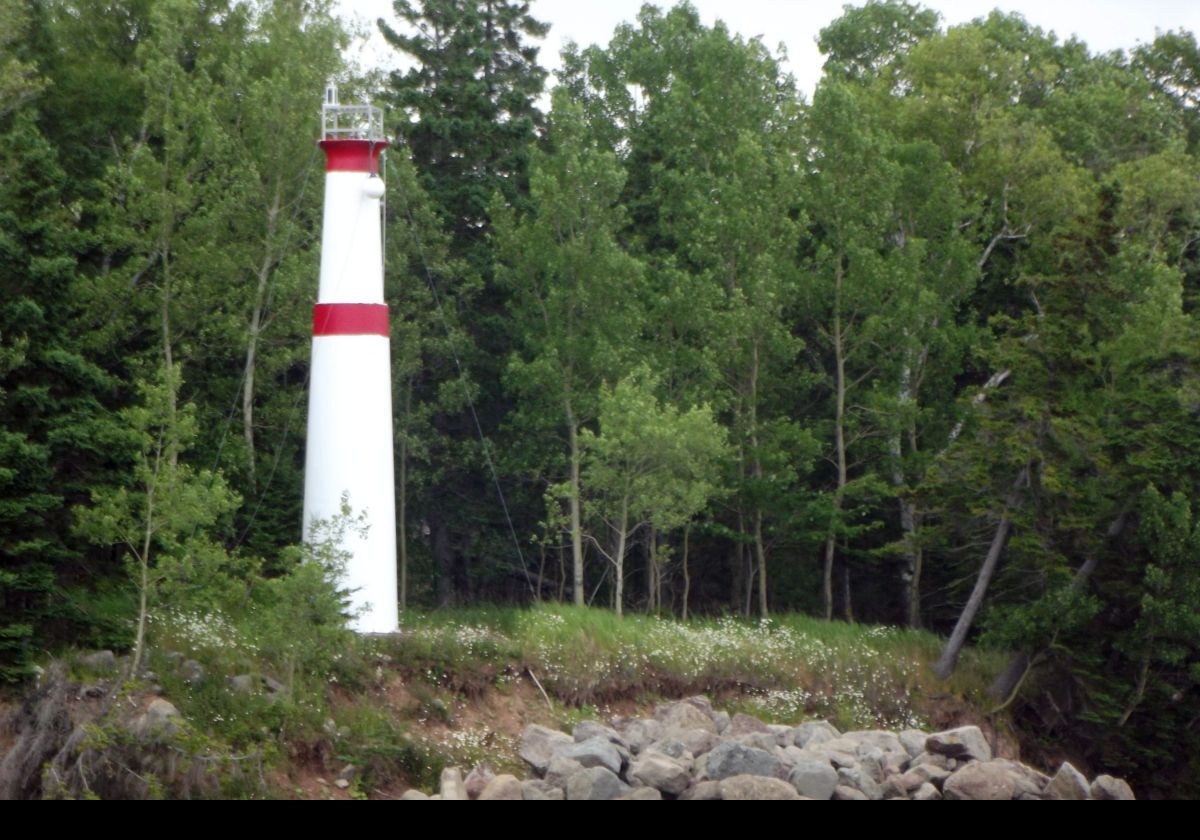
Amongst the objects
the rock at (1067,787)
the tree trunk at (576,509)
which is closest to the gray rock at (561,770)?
the rock at (1067,787)

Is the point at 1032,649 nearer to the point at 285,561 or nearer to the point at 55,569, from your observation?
the point at 285,561

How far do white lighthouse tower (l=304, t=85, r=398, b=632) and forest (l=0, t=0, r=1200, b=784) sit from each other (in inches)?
53.5

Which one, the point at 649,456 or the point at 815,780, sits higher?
the point at 649,456

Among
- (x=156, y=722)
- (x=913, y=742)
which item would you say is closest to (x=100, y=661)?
(x=156, y=722)

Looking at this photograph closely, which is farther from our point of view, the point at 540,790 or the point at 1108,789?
the point at 1108,789

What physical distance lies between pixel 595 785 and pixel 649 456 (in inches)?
459

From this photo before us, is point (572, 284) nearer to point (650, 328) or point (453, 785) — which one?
point (650, 328)

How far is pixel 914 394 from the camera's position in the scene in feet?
119

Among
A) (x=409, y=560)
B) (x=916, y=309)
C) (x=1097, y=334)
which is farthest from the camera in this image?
(x=409, y=560)

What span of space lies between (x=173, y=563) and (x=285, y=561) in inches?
62.2

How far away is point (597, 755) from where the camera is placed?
2036cm

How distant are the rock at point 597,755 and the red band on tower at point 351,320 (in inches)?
291

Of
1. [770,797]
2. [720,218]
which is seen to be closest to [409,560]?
[720,218]

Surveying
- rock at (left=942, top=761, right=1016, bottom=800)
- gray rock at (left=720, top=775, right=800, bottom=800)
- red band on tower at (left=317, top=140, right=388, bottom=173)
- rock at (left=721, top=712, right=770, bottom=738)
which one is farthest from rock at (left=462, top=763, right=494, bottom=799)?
red band on tower at (left=317, top=140, right=388, bottom=173)
